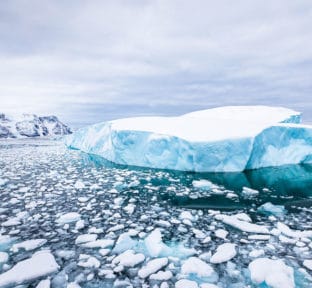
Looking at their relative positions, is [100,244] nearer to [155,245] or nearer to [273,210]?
[155,245]

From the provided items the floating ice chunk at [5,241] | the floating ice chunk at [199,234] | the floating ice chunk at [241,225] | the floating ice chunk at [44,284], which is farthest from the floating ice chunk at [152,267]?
the floating ice chunk at [5,241]

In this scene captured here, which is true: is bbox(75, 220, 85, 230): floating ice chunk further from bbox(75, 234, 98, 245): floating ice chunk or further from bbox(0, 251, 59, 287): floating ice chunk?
bbox(0, 251, 59, 287): floating ice chunk

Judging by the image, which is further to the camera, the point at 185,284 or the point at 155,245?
the point at 155,245

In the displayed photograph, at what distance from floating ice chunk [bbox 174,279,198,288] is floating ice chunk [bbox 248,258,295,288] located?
1.60 feet

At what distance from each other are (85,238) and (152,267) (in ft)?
3.01

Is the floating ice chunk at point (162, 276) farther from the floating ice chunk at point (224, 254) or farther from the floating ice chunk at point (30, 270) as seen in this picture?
the floating ice chunk at point (30, 270)

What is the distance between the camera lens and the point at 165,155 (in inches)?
317

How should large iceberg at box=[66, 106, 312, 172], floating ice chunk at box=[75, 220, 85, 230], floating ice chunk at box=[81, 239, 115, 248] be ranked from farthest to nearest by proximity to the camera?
large iceberg at box=[66, 106, 312, 172] < floating ice chunk at box=[75, 220, 85, 230] < floating ice chunk at box=[81, 239, 115, 248]

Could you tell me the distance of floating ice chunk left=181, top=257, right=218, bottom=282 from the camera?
1893mm

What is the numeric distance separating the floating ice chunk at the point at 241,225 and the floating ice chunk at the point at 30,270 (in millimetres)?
2099

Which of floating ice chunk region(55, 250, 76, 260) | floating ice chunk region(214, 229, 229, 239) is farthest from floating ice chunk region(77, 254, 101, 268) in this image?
floating ice chunk region(214, 229, 229, 239)

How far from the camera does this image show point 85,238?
2516mm

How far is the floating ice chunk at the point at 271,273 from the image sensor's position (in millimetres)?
1760

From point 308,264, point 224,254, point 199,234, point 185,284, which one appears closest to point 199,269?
point 185,284
